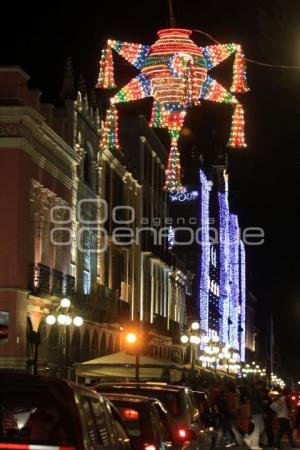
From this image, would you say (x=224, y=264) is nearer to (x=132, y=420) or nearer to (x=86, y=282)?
(x=86, y=282)

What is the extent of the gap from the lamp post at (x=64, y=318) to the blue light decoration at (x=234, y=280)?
62.8m

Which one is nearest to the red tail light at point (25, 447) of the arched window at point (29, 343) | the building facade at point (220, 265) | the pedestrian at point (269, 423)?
the pedestrian at point (269, 423)

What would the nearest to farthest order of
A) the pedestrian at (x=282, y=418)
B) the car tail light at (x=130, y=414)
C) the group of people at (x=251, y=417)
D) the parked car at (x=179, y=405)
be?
the car tail light at (x=130, y=414) → the parked car at (x=179, y=405) → the group of people at (x=251, y=417) → the pedestrian at (x=282, y=418)

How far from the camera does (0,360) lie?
102 ft

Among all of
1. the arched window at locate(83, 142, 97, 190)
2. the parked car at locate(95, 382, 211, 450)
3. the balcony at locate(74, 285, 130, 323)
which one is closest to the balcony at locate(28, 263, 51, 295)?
the balcony at locate(74, 285, 130, 323)

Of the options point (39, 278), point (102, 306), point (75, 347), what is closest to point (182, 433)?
point (39, 278)

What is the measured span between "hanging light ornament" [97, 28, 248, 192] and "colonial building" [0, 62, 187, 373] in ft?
18.8

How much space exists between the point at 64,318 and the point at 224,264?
63887mm

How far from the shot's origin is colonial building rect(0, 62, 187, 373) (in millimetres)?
31953

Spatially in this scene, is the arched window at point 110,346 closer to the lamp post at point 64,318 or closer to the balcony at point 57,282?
the lamp post at point 64,318

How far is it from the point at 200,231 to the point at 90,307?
3753 cm

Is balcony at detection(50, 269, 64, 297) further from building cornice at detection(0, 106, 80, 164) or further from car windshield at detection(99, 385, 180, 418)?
car windshield at detection(99, 385, 180, 418)

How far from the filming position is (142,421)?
12.3 meters

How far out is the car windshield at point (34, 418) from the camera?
7.78m
